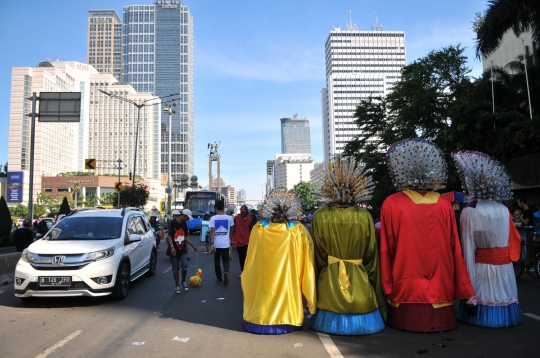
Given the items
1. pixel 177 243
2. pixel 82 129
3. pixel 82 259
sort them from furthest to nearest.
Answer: pixel 82 129 < pixel 177 243 < pixel 82 259

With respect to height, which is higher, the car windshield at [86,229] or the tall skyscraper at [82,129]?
the tall skyscraper at [82,129]

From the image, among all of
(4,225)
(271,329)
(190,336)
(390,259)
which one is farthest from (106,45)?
(390,259)

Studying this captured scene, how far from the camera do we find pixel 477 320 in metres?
5.60

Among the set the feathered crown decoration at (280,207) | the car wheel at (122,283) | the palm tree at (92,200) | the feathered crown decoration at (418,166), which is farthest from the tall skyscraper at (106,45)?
the feathered crown decoration at (418,166)

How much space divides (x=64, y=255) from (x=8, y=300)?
7.08 ft

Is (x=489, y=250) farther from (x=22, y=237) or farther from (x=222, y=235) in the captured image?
(x=22, y=237)

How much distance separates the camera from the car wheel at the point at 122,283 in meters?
7.82

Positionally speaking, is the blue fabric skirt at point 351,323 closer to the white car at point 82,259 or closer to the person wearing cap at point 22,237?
the white car at point 82,259

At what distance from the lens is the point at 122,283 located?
26.4 feet

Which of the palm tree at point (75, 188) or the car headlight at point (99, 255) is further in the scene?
the palm tree at point (75, 188)

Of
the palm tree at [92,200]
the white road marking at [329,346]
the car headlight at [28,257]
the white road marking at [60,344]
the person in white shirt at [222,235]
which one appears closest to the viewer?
the white road marking at [329,346]

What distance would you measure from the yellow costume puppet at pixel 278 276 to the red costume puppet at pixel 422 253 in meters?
1.06

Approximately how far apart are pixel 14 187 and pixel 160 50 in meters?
99.0

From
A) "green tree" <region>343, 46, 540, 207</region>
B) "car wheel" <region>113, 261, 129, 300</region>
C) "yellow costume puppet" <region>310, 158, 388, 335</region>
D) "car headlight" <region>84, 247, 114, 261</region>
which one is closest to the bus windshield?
"green tree" <region>343, 46, 540, 207</region>
